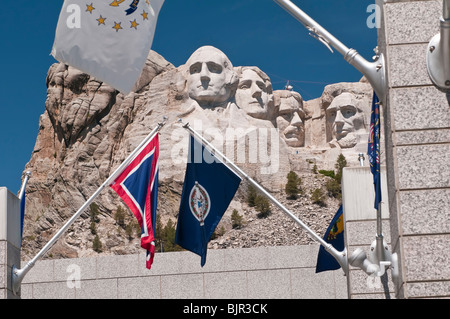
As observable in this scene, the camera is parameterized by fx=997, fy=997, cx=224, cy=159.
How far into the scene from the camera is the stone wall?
14.1 meters

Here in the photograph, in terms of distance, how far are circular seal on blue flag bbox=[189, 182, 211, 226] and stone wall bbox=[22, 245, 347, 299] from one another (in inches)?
87.1

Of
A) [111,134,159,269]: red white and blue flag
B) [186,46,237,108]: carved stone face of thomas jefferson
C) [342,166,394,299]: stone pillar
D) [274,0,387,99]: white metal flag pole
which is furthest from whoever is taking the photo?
[186,46,237,108]: carved stone face of thomas jefferson

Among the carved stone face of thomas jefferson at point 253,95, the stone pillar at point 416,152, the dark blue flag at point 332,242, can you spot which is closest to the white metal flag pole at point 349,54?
the stone pillar at point 416,152

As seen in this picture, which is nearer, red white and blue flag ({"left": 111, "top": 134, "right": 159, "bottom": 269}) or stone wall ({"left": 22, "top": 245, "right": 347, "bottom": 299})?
red white and blue flag ({"left": 111, "top": 134, "right": 159, "bottom": 269})

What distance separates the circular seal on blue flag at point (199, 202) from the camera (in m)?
12.2

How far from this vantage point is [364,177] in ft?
37.5

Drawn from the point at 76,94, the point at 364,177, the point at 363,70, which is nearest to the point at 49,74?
the point at 76,94

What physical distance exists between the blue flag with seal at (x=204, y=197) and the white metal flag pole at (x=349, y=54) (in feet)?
16.2

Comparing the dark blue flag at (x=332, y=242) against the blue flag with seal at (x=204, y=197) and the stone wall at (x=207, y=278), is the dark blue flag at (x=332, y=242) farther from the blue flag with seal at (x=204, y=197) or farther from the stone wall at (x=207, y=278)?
the blue flag with seal at (x=204, y=197)

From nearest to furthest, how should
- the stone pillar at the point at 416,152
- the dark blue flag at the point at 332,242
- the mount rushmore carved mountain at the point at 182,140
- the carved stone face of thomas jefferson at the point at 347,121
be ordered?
the stone pillar at the point at 416,152, the dark blue flag at the point at 332,242, the mount rushmore carved mountain at the point at 182,140, the carved stone face of thomas jefferson at the point at 347,121

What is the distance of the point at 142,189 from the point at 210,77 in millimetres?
23966

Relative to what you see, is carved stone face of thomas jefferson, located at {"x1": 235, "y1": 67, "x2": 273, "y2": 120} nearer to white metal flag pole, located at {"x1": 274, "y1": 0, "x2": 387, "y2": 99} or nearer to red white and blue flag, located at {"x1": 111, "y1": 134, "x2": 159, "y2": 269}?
red white and blue flag, located at {"x1": 111, "y1": 134, "x2": 159, "y2": 269}

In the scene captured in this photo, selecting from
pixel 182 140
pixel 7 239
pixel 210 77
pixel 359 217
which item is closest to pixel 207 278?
pixel 359 217

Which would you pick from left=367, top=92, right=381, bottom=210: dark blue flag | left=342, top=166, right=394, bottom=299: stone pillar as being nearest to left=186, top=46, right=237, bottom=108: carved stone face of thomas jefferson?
left=342, top=166, right=394, bottom=299: stone pillar
